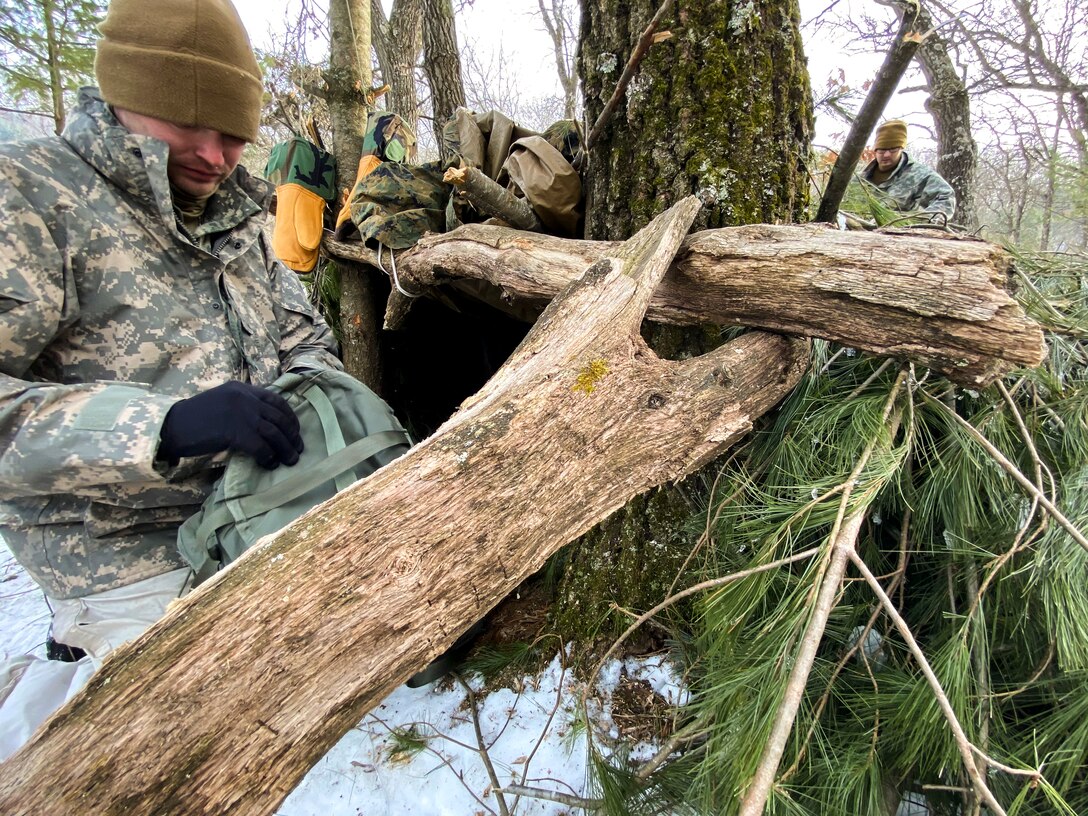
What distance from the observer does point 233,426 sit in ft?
4.14

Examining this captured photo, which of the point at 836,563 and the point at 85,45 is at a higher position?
the point at 85,45

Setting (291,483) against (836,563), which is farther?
(291,483)

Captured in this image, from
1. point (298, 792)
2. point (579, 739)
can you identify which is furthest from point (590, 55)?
point (298, 792)

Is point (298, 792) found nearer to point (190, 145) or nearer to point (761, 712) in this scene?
point (761, 712)

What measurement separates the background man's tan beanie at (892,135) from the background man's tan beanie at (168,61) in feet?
18.8

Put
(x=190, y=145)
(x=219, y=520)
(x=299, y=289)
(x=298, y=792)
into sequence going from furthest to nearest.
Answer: (x=299, y=289) < (x=298, y=792) < (x=190, y=145) < (x=219, y=520)

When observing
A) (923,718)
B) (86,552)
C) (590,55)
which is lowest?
(923,718)

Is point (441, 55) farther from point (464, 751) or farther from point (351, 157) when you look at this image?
point (464, 751)

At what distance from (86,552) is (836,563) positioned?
5.87ft

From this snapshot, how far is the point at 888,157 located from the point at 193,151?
5.85 metres

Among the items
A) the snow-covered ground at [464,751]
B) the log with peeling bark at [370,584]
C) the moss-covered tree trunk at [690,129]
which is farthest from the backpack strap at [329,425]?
the moss-covered tree trunk at [690,129]

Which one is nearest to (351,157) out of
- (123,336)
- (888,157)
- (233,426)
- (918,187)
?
(123,336)

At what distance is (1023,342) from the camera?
104 centimetres

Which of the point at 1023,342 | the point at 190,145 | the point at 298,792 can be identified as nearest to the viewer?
the point at 1023,342
